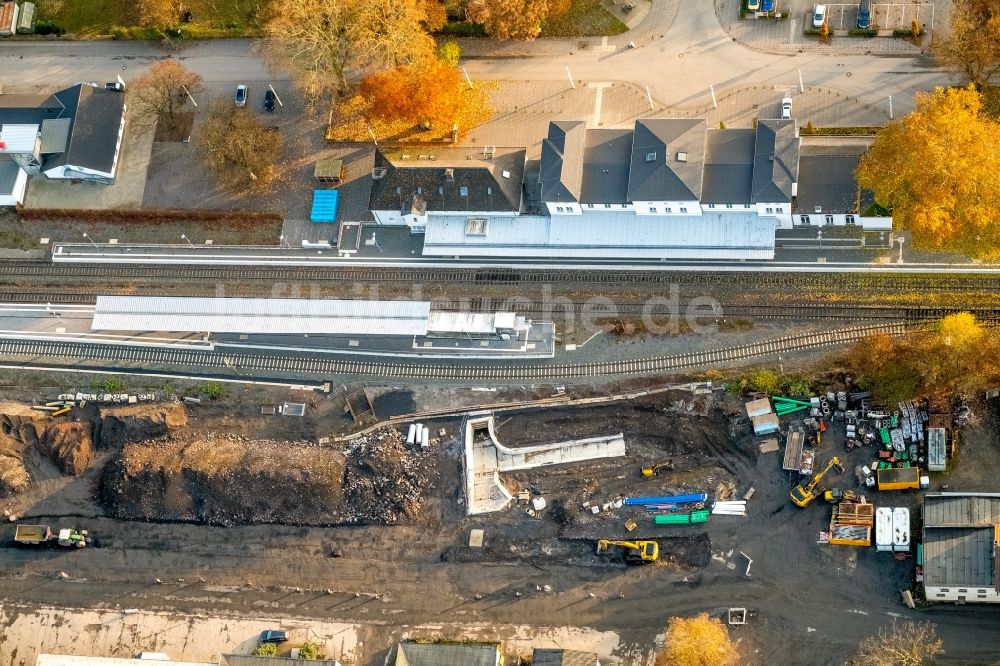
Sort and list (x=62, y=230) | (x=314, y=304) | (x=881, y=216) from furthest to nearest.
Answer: (x=62, y=230) → (x=314, y=304) → (x=881, y=216)

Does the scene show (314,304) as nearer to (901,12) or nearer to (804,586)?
(804,586)

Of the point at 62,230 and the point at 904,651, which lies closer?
the point at 904,651

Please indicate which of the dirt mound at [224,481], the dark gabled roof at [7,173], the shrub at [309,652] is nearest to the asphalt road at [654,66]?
the dark gabled roof at [7,173]

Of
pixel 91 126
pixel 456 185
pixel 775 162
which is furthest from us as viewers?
pixel 91 126

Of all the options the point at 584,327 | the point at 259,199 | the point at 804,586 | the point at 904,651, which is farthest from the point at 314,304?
the point at 904,651

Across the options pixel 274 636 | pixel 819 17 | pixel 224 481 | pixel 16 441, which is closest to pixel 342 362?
pixel 224 481

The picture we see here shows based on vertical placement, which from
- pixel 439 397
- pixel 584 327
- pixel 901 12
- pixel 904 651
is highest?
pixel 901 12

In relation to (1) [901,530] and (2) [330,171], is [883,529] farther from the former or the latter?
(2) [330,171]
